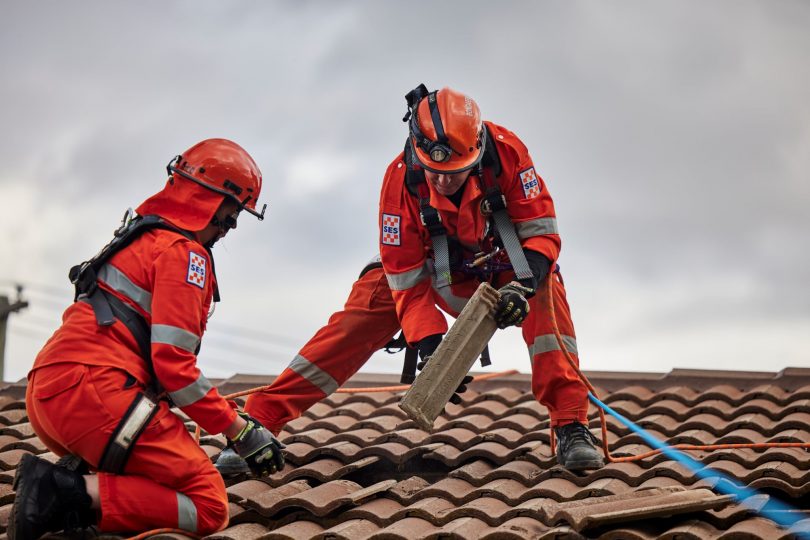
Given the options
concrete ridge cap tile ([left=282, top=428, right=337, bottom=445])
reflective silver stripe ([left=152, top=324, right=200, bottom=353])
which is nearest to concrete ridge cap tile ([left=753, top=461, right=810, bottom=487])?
concrete ridge cap tile ([left=282, top=428, right=337, bottom=445])

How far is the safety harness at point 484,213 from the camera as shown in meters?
5.75

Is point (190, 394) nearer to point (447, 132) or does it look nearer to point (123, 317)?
point (123, 317)

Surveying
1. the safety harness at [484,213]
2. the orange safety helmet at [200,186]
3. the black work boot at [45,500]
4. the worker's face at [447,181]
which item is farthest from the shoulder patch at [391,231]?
the black work boot at [45,500]

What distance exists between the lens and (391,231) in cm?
588

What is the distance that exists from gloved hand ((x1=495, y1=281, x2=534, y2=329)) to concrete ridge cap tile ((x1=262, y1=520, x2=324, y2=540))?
1.34 m

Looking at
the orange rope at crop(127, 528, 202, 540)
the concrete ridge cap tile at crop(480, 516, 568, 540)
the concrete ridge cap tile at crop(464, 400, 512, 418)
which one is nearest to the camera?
the concrete ridge cap tile at crop(480, 516, 568, 540)

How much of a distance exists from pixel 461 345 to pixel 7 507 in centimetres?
231

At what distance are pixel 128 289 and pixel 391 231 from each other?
4.96 ft

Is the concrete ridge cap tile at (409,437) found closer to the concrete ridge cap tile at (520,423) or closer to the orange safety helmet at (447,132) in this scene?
the concrete ridge cap tile at (520,423)

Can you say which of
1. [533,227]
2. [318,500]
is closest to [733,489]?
[533,227]

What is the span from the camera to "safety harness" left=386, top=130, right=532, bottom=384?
5754 millimetres

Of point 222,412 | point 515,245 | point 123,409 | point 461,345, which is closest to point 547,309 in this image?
point 515,245

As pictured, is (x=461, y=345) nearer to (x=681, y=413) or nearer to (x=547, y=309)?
(x=547, y=309)

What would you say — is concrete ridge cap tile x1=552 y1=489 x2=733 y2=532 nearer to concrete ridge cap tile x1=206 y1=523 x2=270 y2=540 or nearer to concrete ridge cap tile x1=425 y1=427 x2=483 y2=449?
concrete ridge cap tile x1=206 y1=523 x2=270 y2=540
